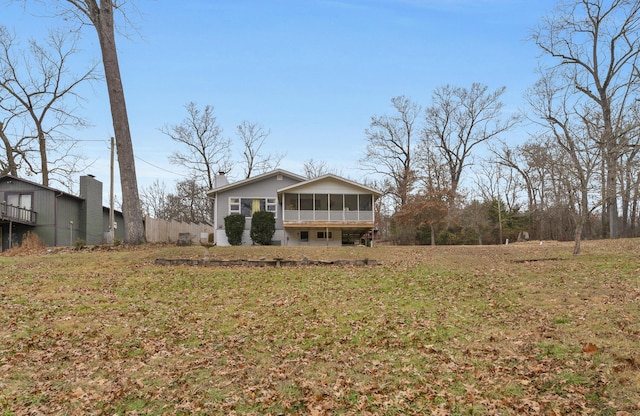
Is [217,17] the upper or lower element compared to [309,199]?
upper

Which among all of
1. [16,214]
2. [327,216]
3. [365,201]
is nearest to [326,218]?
[327,216]

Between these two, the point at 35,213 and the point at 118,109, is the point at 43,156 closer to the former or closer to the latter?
the point at 35,213

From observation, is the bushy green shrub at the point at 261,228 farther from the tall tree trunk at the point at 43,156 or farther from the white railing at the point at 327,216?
the tall tree trunk at the point at 43,156

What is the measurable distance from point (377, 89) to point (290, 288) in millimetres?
16544

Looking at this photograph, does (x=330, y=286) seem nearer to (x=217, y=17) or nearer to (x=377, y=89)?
(x=217, y=17)

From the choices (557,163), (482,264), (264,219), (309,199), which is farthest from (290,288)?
(309,199)

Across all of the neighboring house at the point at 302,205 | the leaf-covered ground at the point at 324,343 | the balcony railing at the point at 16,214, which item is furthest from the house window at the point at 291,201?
the balcony railing at the point at 16,214

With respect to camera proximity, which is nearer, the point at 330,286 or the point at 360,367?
the point at 360,367

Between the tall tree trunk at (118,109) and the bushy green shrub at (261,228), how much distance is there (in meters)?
7.04

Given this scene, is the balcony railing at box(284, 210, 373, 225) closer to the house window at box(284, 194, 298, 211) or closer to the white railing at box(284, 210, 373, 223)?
the white railing at box(284, 210, 373, 223)

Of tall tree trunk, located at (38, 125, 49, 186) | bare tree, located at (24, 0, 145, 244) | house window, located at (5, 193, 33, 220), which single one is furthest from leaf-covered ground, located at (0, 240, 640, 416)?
tall tree trunk, located at (38, 125, 49, 186)

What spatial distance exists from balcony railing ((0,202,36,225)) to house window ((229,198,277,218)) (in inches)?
473

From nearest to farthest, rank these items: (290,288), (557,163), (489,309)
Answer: (489,309) < (290,288) < (557,163)

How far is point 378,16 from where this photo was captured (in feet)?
54.8
